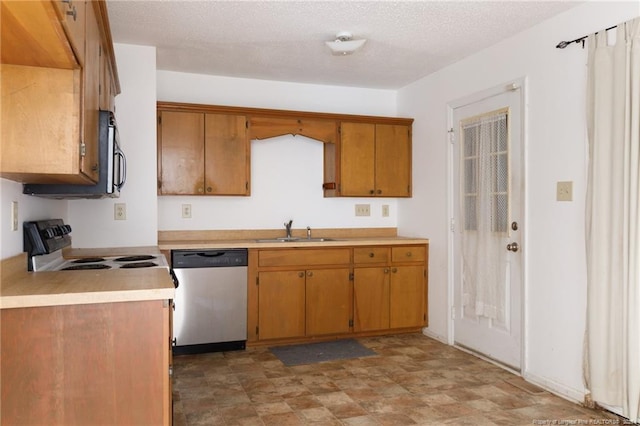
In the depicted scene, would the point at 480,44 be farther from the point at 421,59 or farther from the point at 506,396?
the point at 506,396

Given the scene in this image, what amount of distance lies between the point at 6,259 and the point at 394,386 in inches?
92.6

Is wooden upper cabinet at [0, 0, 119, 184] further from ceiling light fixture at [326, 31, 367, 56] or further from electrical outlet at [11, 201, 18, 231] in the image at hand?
ceiling light fixture at [326, 31, 367, 56]

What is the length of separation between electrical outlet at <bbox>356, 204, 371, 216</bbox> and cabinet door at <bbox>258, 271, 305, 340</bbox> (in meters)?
1.11

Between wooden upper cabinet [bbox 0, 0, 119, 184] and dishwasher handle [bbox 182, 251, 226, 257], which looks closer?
wooden upper cabinet [bbox 0, 0, 119, 184]

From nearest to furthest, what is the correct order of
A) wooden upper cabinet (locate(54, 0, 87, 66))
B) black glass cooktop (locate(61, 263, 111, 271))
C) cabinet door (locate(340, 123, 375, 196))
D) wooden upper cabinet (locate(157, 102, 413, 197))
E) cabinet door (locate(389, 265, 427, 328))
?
wooden upper cabinet (locate(54, 0, 87, 66))
black glass cooktop (locate(61, 263, 111, 271))
wooden upper cabinet (locate(157, 102, 413, 197))
cabinet door (locate(389, 265, 427, 328))
cabinet door (locate(340, 123, 375, 196))

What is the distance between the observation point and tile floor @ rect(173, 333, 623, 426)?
9.00ft

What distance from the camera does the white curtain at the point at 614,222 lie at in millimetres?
2582

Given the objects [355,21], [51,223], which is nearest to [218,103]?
[355,21]

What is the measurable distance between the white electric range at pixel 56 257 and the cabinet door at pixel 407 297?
227cm

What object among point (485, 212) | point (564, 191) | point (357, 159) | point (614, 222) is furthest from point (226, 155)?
point (614, 222)

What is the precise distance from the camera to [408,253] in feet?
14.9

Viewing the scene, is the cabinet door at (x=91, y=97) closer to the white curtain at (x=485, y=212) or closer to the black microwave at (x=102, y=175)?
the black microwave at (x=102, y=175)

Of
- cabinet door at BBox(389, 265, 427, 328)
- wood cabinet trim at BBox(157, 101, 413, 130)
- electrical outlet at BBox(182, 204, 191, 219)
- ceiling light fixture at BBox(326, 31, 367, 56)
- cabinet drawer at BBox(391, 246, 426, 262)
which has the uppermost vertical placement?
ceiling light fixture at BBox(326, 31, 367, 56)

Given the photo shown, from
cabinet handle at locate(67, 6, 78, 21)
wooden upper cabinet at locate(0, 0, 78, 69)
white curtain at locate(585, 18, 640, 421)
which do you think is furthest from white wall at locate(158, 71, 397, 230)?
cabinet handle at locate(67, 6, 78, 21)
